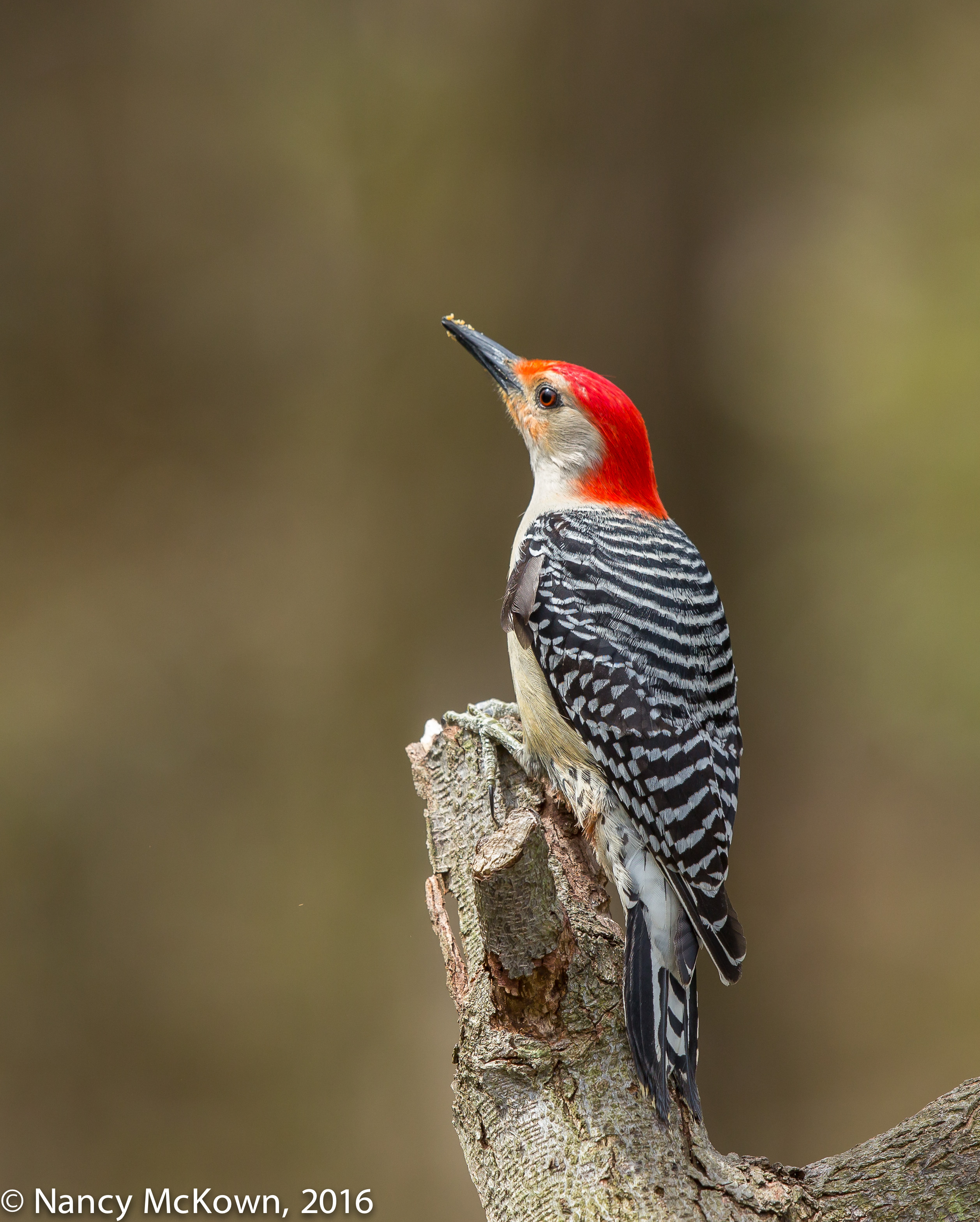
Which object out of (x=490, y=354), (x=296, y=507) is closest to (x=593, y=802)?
(x=490, y=354)

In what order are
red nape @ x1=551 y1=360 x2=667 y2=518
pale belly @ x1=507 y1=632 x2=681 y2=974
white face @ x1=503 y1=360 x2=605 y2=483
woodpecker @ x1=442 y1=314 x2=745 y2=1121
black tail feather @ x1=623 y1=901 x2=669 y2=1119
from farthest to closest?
white face @ x1=503 y1=360 x2=605 y2=483, red nape @ x1=551 y1=360 x2=667 y2=518, pale belly @ x1=507 y1=632 x2=681 y2=974, woodpecker @ x1=442 y1=314 x2=745 y2=1121, black tail feather @ x1=623 y1=901 x2=669 y2=1119

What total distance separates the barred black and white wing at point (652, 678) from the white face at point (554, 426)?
0.24 m

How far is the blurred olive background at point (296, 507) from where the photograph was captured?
528 centimetres

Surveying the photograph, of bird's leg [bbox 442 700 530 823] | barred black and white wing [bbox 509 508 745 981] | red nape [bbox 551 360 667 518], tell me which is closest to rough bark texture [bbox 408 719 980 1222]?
barred black and white wing [bbox 509 508 745 981]

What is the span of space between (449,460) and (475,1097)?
3.37 meters

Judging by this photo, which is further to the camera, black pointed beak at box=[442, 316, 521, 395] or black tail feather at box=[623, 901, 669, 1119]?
black pointed beak at box=[442, 316, 521, 395]

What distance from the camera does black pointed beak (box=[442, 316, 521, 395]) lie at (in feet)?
14.1

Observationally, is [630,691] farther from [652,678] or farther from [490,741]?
[490,741]

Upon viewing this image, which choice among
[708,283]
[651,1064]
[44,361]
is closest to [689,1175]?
[651,1064]

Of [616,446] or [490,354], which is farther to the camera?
[490,354]

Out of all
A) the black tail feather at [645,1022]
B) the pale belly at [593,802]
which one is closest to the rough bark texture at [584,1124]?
the black tail feather at [645,1022]

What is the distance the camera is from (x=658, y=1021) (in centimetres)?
270

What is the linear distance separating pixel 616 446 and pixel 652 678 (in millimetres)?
1015

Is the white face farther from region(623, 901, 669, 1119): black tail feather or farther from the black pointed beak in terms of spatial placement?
region(623, 901, 669, 1119): black tail feather
